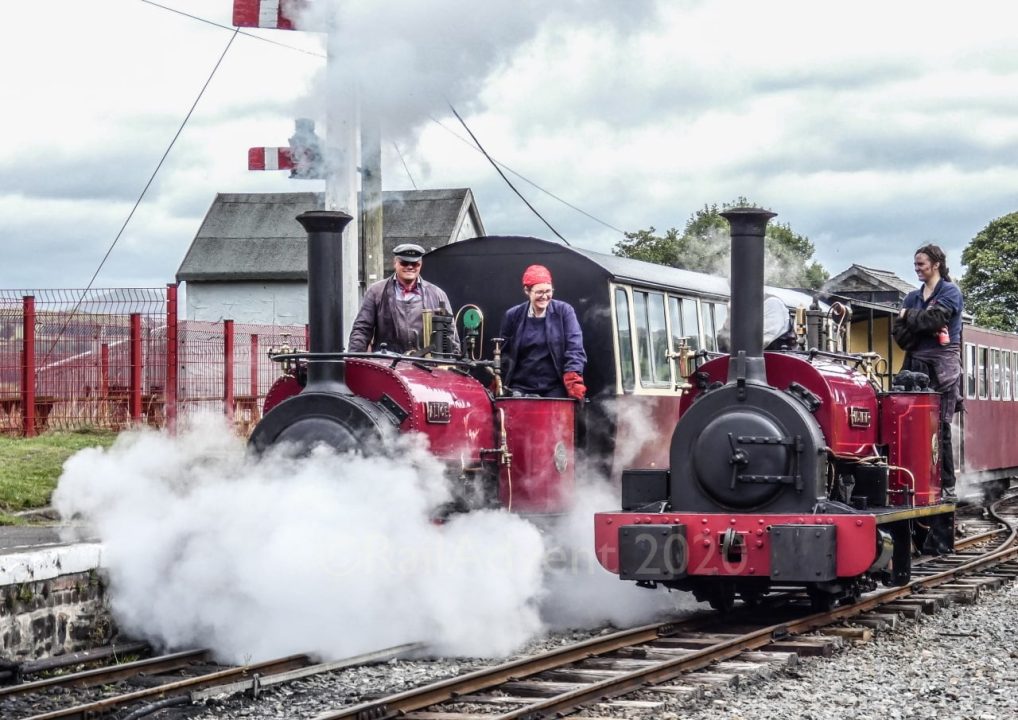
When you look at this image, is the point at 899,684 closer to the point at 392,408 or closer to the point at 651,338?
the point at 392,408

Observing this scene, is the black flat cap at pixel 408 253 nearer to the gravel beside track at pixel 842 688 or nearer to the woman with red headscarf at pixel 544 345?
the woman with red headscarf at pixel 544 345

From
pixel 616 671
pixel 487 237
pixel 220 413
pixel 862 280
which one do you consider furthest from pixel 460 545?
pixel 862 280

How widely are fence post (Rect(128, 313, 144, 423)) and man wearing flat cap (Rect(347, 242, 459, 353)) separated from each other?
7696 millimetres

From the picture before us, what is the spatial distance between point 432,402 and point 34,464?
6545mm

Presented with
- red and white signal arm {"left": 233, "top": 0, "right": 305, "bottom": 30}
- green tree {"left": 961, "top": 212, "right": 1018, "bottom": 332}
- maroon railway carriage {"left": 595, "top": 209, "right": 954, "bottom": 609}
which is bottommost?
maroon railway carriage {"left": 595, "top": 209, "right": 954, "bottom": 609}

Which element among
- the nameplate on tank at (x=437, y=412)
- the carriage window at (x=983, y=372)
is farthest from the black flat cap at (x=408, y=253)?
the carriage window at (x=983, y=372)

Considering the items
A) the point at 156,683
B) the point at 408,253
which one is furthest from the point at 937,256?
the point at 156,683

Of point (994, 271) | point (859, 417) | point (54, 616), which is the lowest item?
point (54, 616)

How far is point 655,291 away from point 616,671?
4185mm

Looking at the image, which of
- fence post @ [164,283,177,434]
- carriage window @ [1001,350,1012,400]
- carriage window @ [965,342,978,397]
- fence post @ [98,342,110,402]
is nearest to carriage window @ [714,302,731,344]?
carriage window @ [965,342,978,397]

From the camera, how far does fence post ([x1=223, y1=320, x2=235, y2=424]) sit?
16547mm

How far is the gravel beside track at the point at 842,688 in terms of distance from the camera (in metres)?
6.12

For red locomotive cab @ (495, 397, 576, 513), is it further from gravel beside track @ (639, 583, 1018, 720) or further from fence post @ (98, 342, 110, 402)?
fence post @ (98, 342, 110, 402)

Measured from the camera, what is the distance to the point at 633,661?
728cm
